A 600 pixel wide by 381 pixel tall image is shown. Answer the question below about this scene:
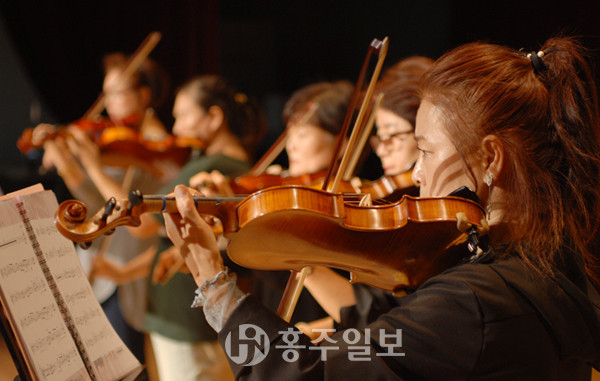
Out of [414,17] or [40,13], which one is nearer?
[414,17]

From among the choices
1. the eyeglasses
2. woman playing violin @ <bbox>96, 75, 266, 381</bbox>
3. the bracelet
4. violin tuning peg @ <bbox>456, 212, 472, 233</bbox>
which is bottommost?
woman playing violin @ <bbox>96, 75, 266, 381</bbox>

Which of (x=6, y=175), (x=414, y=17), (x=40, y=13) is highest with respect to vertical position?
(x=414, y=17)

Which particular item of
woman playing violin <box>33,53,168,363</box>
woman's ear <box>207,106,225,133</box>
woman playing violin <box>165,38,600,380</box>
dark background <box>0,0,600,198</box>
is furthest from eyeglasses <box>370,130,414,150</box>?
dark background <box>0,0,600,198</box>

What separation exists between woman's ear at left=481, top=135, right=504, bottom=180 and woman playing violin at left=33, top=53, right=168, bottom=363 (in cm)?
183

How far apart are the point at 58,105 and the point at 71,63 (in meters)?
0.29

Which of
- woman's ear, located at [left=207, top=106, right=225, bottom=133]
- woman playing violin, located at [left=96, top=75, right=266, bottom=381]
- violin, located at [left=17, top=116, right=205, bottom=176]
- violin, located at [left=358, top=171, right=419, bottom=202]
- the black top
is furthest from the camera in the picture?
violin, located at [left=17, top=116, right=205, bottom=176]

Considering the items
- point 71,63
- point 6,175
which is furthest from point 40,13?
point 6,175

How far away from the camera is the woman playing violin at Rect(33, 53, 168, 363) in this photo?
2699 mm

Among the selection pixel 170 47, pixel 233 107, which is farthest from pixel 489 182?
pixel 170 47

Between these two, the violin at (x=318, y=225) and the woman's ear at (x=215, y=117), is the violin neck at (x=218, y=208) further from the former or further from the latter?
the woman's ear at (x=215, y=117)

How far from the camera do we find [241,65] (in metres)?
3.73

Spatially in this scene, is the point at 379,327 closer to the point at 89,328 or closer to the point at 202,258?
the point at 202,258

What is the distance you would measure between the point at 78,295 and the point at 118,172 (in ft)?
6.62

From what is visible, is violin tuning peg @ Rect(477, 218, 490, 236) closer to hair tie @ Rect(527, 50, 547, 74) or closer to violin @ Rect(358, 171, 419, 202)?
hair tie @ Rect(527, 50, 547, 74)
